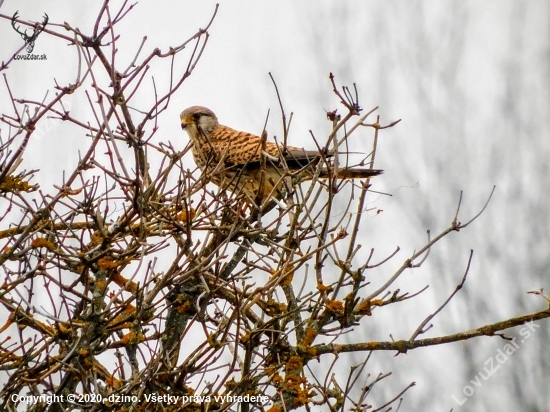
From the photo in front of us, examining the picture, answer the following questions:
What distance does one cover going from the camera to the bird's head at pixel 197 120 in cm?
554

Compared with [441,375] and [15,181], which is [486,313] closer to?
[441,375]

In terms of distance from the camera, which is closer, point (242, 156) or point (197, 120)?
point (242, 156)

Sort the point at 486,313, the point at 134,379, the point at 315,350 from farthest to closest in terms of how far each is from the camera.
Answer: the point at 486,313
the point at 315,350
the point at 134,379

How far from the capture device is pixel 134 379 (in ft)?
8.23

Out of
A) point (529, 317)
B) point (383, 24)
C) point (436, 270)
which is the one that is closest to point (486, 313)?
point (436, 270)

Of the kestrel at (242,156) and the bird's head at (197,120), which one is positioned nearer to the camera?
the kestrel at (242,156)

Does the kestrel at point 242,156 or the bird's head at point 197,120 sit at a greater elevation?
the bird's head at point 197,120

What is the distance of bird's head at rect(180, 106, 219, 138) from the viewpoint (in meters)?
5.54

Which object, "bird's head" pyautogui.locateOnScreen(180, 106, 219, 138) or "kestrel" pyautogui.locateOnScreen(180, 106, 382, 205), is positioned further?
"bird's head" pyautogui.locateOnScreen(180, 106, 219, 138)

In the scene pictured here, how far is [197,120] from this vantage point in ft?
18.4

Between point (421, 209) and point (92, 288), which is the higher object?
point (421, 209)

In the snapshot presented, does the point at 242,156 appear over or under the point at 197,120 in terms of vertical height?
under

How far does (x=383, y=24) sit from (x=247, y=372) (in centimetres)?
1225

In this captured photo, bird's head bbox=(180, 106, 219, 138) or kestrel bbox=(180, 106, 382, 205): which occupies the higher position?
bird's head bbox=(180, 106, 219, 138)
